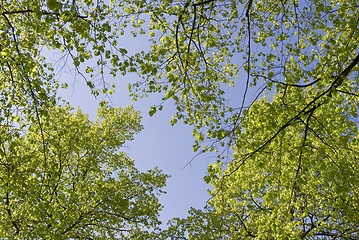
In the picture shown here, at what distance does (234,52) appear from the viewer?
9.91m

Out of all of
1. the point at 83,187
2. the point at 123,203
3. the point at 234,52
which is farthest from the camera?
the point at 123,203

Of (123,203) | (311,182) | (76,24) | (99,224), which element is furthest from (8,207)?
(311,182)

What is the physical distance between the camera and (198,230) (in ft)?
40.0

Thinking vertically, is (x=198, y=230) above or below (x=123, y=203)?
below

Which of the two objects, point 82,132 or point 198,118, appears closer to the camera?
point 198,118

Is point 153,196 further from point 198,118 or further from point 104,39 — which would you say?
point 104,39

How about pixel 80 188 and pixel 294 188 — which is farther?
pixel 80 188

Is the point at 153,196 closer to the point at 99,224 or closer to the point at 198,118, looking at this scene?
the point at 99,224

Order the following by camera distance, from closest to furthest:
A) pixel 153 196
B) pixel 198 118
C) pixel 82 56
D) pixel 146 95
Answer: pixel 82 56
pixel 198 118
pixel 146 95
pixel 153 196

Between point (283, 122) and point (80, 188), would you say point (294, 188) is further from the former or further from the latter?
point (80, 188)

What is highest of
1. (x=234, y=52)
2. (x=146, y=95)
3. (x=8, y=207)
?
(x=234, y=52)

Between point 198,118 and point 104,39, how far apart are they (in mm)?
3328

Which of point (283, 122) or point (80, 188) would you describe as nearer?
point (283, 122)

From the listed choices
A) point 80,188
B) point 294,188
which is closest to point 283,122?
point 294,188
